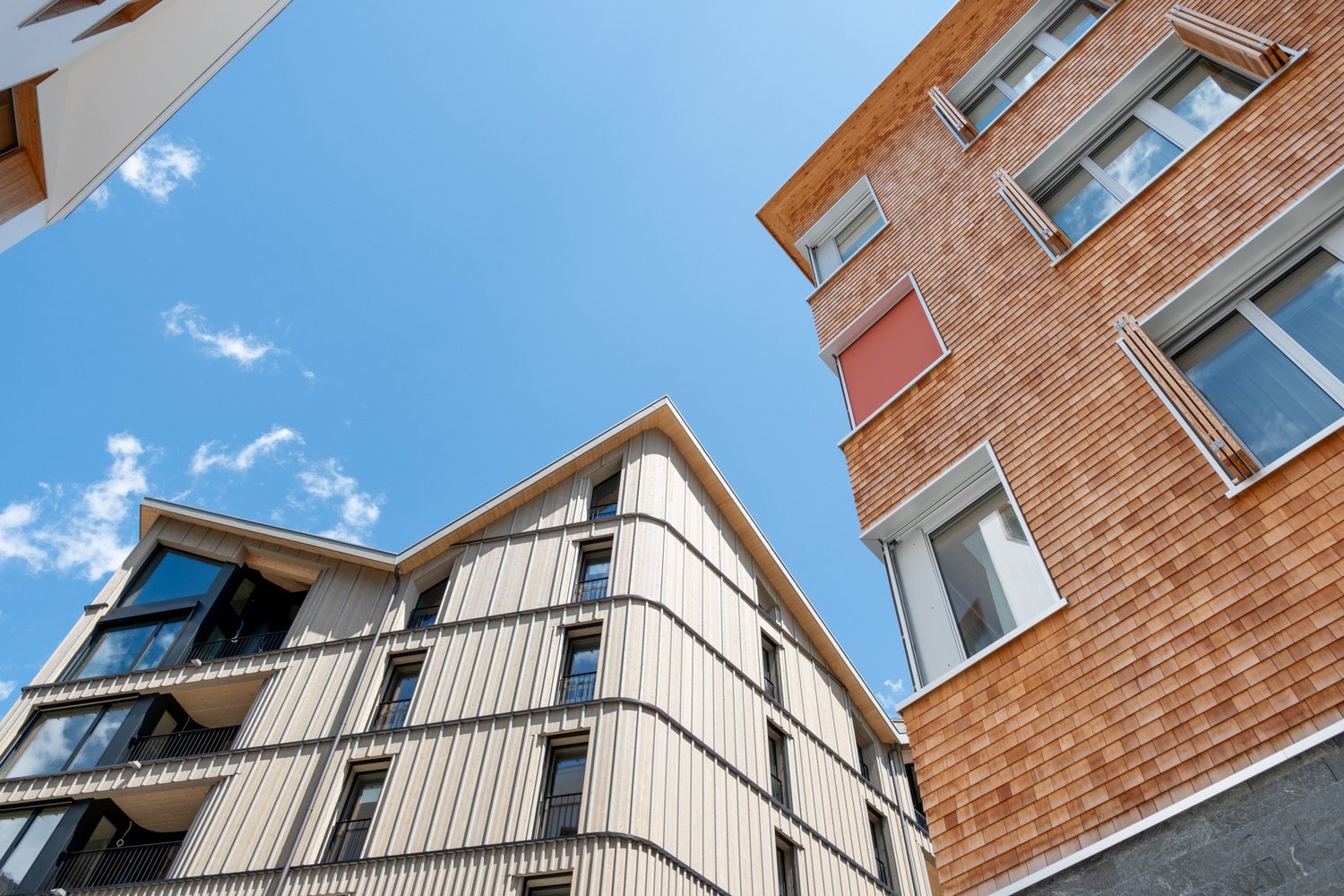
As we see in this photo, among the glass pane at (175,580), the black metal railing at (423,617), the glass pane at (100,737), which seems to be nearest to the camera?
the glass pane at (100,737)

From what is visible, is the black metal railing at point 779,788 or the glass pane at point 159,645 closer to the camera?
the black metal railing at point 779,788

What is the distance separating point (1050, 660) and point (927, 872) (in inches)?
893

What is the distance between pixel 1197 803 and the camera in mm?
5055

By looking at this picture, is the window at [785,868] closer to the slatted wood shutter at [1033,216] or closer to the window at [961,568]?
the window at [961,568]

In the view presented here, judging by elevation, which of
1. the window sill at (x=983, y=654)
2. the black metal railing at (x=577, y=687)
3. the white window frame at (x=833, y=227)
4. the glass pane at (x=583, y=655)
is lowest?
the window sill at (x=983, y=654)

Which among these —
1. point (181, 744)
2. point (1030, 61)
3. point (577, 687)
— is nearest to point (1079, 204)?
point (1030, 61)

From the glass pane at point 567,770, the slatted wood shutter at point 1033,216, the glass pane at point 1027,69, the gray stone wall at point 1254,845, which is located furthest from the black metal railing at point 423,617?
the gray stone wall at point 1254,845

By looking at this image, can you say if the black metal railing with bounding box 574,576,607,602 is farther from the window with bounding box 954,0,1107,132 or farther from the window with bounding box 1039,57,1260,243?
the window with bounding box 1039,57,1260,243

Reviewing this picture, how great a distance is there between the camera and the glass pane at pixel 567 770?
18.1 m

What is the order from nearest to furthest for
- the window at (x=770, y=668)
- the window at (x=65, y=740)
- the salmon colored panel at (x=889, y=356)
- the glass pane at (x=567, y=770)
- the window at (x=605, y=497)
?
the salmon colored panel at (x=889, y=356)
the glass pane at (x=567, y=770)
the window at (x=65, y=740)
the window at (x=770, y=668)
the window at (x=605, y=497)

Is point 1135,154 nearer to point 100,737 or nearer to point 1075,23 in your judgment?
point 1075,23

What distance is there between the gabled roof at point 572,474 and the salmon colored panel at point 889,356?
1523 centimetres

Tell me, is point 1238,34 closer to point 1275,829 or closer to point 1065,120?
point 1065,120

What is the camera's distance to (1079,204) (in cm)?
950
